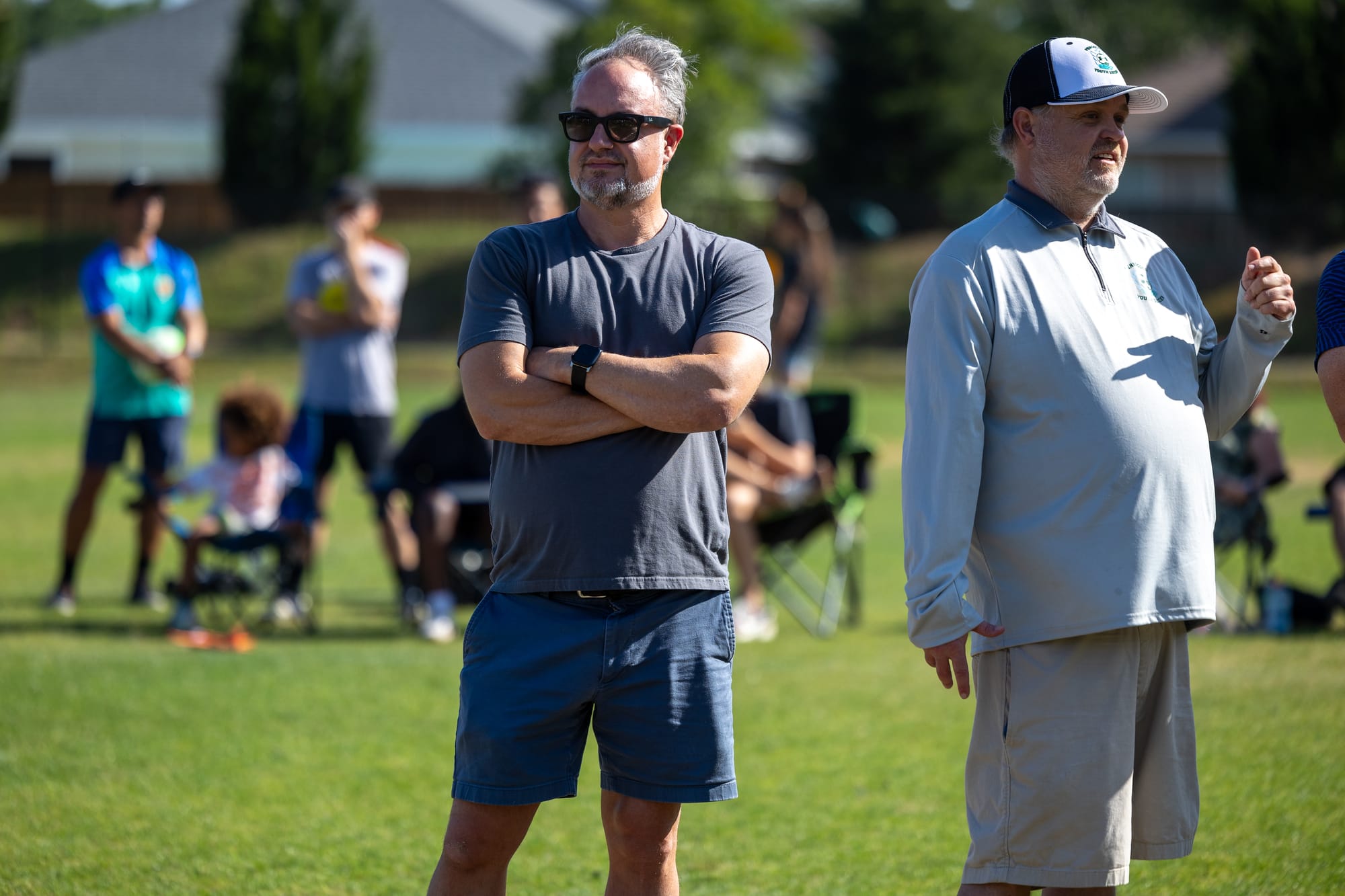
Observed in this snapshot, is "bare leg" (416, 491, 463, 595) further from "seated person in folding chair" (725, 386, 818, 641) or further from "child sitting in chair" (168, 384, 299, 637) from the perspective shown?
"seated person in folding chair" (725, 386, 818, 641)

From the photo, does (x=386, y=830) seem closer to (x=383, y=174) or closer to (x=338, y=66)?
(x=338, y=66)

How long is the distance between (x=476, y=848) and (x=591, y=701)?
395mm

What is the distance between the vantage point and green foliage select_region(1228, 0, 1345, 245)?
29.5 metres

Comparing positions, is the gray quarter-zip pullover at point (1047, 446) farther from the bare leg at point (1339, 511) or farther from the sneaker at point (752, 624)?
the bare leg at point (1339, 511)

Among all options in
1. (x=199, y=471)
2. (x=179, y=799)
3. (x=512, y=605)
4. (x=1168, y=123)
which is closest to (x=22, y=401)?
(x=199, y=471)

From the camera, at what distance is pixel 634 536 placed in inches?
123

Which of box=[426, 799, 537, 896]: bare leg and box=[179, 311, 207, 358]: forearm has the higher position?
box=[179, 311, 207, 358]: forearm

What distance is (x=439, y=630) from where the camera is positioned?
7926 mm

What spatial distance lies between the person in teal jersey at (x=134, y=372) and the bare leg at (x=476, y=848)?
5913 mm

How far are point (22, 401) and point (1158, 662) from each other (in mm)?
21383

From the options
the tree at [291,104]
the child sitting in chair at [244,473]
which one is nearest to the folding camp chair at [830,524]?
the child sitting in chair at [244,473]

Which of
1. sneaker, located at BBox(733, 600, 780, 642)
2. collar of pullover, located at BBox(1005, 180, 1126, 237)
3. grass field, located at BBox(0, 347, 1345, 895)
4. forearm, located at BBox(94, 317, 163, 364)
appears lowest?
grass field, located at BBox(0, 347, 1345, 895)

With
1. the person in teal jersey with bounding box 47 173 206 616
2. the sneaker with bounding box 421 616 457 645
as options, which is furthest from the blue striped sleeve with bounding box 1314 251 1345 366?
the person in teal jersey with bounding box 47 173 206 616

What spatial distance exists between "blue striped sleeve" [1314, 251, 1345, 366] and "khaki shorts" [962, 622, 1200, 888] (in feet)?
3.04
